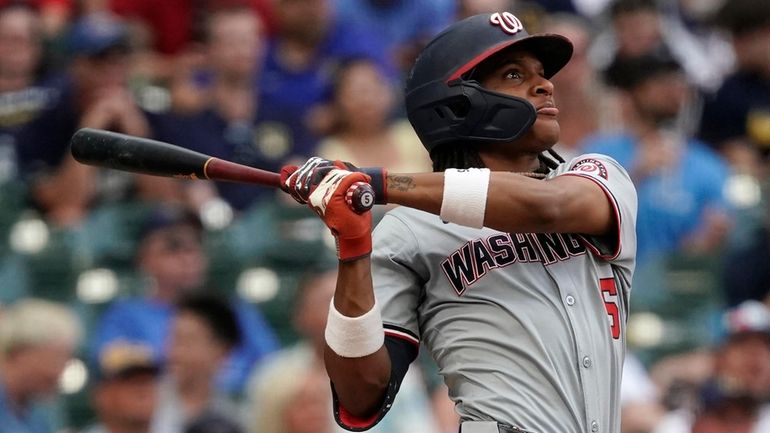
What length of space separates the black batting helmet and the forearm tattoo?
29 cm

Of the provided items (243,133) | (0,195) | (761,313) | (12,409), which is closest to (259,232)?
(243,133)

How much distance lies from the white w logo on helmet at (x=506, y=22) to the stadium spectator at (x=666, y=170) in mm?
3575

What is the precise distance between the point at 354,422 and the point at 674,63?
450cm

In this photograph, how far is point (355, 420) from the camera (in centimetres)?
347

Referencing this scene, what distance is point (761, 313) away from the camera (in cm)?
621

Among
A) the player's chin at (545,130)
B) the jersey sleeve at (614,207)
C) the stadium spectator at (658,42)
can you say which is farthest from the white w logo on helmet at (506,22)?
the stadium spectator at (658,42)

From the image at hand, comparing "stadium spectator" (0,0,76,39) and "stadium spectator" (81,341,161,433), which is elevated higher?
"stadium spectator" (0,0,76,39)

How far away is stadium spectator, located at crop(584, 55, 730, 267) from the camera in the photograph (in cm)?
716

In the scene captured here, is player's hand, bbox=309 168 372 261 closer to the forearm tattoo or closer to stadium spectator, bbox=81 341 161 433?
the forearm tattoo

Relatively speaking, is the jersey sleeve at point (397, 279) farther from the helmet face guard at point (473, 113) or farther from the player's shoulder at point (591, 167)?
the player's shoulder at point (591, 167)

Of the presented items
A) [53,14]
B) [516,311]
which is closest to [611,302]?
[516,311]

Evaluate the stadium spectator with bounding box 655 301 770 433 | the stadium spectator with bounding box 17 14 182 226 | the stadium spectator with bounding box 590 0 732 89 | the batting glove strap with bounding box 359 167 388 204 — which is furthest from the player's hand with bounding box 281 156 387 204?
the stadium spectator with bounding box 590 0 732 89

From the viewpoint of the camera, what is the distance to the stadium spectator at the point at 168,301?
6.04 meters

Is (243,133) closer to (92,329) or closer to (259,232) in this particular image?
(259,232)
